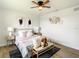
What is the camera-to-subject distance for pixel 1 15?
407 cm

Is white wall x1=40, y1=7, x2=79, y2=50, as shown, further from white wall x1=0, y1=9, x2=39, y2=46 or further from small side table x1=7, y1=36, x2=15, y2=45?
small side table x1=7, y1=36, x2=15, y2=45

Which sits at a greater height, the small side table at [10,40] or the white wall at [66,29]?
the white wall at [66,29]

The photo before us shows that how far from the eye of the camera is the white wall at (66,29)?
364 cm

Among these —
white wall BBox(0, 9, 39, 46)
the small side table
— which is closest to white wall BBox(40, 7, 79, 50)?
white wall BBox(0, 9, 39, 46)

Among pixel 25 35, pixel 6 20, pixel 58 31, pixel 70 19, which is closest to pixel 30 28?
pixel 25 35

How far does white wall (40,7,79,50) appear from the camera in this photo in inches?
143

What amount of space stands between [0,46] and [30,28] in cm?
240

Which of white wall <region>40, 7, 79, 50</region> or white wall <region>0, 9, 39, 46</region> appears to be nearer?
white wall <region>40, 7, 79, 50</region>

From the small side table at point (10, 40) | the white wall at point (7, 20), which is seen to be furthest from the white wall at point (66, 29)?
the small side table at point (10, 40)

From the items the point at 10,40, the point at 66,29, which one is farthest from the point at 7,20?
the point at 66,29

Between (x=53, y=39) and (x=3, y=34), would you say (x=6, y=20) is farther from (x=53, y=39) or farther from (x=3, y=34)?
(x=53, y=39)

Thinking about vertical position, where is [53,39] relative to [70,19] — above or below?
below

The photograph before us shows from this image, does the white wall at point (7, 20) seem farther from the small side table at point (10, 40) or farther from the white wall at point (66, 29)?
the white wall at point (66, 29)

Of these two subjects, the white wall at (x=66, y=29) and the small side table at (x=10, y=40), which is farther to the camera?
the small side table at (x=10, y=40)
